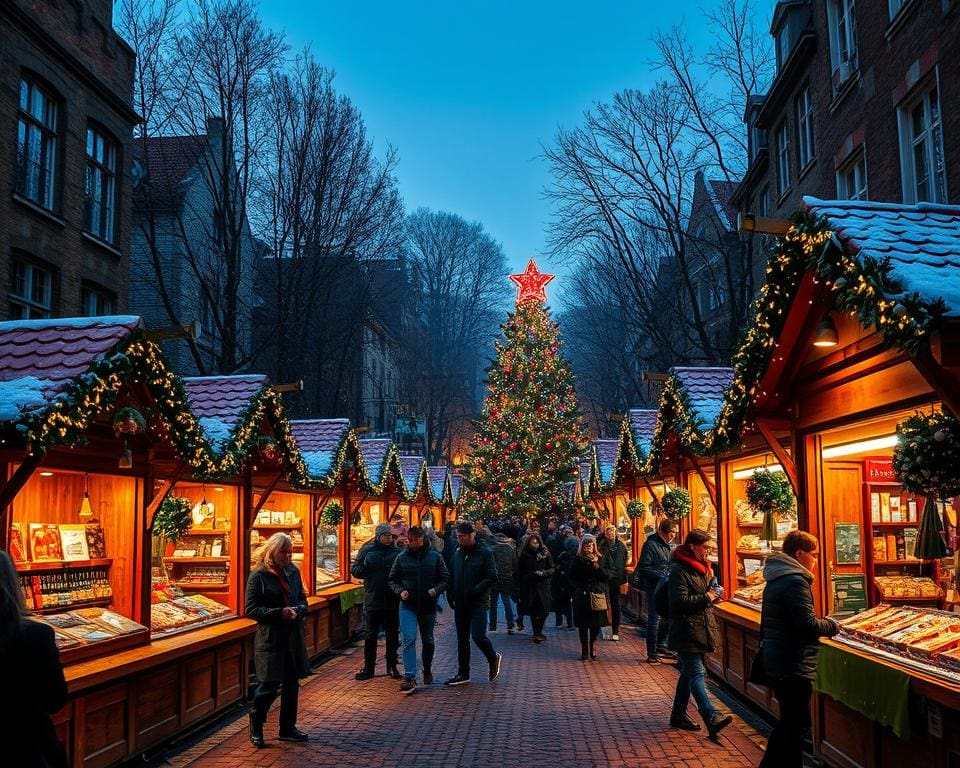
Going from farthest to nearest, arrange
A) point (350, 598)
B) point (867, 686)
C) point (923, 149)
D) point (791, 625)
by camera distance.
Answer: point (350, 598) → point (923, 149) → point (867, 686) → point (791, 625)

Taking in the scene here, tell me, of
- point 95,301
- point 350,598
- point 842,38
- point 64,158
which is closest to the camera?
point 350,598

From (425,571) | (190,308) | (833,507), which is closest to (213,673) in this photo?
(425,571)

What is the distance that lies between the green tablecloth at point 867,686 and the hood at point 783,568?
810 mm

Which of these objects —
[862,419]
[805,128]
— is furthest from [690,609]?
[805,128]

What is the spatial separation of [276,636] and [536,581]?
8357 mm

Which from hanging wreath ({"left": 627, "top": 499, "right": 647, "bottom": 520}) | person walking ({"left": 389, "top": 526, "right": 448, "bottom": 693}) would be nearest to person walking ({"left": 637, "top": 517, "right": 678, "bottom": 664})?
person walking ({"left": 389, "top": 526, "right": 448, "bottom": 693})

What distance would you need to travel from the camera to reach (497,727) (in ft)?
30.8

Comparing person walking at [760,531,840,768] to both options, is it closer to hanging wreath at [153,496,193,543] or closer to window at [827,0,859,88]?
hanging wreath at [153,496,193,543]

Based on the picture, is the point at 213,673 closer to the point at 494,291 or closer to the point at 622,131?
the point at 622,131

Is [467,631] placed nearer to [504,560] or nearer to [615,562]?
[504,560]

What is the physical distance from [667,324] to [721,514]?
53.0 feet

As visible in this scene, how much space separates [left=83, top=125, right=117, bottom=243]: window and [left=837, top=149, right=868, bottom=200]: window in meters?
15.3

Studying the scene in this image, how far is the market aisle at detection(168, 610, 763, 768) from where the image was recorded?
8.21 metres

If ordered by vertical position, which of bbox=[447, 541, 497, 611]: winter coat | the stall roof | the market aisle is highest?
the stall roof
